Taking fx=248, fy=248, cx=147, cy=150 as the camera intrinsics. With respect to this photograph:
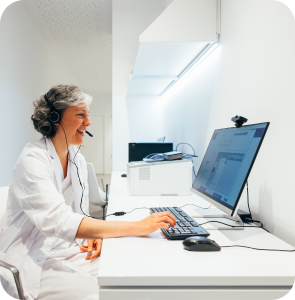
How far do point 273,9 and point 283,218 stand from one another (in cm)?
87

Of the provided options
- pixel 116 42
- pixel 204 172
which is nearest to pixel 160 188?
pixel 204 172

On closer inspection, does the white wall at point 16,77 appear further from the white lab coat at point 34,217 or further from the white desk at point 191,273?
the white desk at point 191,273

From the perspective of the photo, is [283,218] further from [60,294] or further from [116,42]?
[116,42]

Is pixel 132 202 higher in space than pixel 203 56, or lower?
lower

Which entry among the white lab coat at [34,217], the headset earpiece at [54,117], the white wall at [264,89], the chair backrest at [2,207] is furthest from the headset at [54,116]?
the white wall at [264,89]

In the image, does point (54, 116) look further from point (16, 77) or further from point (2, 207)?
point (16, 77)

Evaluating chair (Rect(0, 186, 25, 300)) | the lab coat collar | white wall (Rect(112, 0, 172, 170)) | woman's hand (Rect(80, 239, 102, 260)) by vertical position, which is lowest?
woman's hand (Rect(80, 239, 102, 260))

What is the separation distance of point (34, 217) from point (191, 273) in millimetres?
589

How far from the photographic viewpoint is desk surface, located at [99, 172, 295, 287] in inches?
23.7

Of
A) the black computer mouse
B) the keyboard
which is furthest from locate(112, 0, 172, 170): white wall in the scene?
the black computer mouse

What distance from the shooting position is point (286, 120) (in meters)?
0.97

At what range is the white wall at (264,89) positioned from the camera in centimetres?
95

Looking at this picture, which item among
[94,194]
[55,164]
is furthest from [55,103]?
[94,194]

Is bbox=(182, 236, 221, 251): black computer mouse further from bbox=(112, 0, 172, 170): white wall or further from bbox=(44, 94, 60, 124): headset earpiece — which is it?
bbox=(112, 0, 172, 170): white wall
